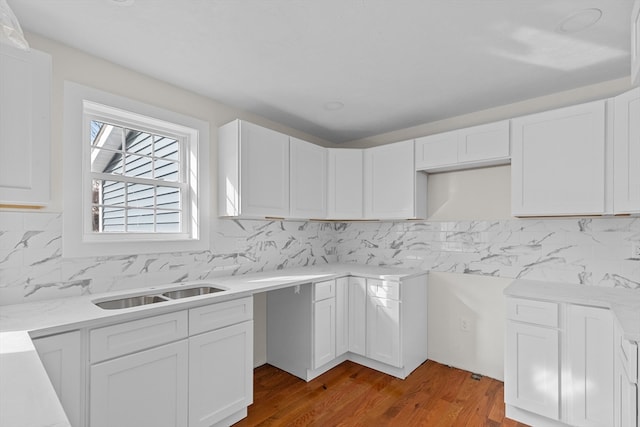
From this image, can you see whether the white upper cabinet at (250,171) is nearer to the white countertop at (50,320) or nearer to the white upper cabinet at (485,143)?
the white countertop at (50,320)

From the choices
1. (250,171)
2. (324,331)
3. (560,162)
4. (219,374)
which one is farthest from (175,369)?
(560,162)

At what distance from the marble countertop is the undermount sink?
227 cm

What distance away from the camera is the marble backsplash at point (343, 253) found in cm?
192

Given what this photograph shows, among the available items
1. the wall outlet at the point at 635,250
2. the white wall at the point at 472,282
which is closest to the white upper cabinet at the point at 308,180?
the white wall at the point at 472,282

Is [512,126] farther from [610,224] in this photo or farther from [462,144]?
[610,224]

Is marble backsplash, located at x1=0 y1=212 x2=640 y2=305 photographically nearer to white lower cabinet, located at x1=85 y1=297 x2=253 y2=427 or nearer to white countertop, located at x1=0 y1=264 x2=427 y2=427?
white countertop, located at x1=0 y1=264 x2=427 y2=427

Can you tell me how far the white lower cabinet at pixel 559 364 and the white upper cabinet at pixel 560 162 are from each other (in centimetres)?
72

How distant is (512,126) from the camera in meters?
2.60

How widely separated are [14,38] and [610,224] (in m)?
3.40

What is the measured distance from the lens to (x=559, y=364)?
2.15 meters

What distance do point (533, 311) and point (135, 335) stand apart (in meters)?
2.49

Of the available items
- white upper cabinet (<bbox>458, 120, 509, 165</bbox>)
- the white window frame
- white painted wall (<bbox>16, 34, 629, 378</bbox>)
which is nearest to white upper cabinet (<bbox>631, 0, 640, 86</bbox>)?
white upper cabinet (<bbox>458, 120, 509, 165</bbox>)

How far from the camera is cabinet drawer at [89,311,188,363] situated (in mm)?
1625

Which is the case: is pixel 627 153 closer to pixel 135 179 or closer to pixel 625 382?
pixel 625 382
